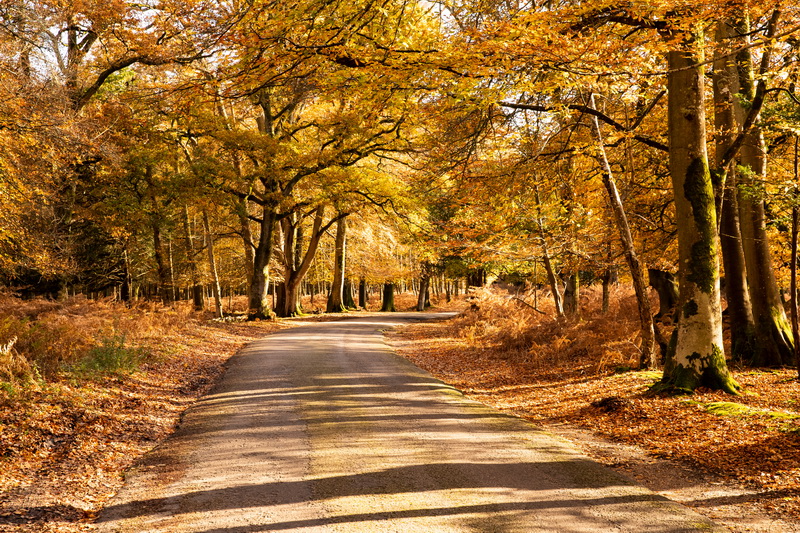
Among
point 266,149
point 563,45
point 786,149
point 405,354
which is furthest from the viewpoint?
point 266,149

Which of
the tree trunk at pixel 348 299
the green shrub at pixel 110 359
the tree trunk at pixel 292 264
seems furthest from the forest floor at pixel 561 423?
the tree trunk at pixel 348 299

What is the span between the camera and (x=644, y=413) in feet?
27.7

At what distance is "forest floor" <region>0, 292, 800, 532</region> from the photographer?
Answer: 5449mm

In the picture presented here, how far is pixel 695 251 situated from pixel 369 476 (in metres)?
6.28

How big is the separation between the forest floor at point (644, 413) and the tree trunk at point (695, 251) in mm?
403

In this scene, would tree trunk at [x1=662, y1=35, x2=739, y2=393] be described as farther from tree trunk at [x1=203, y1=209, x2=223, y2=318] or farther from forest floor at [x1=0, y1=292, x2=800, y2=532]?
tree trunk at [x1=203, y1=209, x2=223, y2=318]

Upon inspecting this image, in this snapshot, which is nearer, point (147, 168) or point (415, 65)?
point (415, 65)

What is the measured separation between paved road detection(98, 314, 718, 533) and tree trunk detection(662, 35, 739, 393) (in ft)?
9.49

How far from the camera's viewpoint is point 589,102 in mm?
11250

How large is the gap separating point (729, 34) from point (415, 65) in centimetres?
745

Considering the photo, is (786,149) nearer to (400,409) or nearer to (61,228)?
(400,409)

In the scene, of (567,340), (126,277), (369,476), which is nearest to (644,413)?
(369,476)

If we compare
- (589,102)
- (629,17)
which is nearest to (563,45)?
(629,17)

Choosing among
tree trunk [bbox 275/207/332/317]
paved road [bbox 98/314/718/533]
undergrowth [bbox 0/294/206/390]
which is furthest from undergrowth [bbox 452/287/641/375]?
tree trunk [bbox 275/207/332/317]
